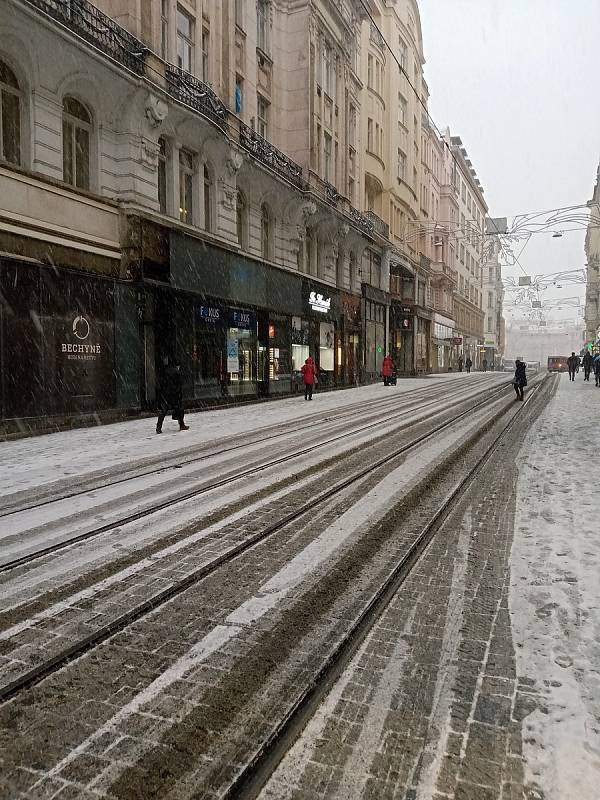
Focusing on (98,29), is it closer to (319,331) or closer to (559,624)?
(559,624)

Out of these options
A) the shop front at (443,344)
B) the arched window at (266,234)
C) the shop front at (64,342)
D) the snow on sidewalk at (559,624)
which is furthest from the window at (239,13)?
the shop front at (443,344)

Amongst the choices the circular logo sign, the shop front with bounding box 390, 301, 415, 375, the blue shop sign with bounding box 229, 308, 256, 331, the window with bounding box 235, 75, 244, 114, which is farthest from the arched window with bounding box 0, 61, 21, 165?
the shop front with bounding box 390, 301, 415, 375

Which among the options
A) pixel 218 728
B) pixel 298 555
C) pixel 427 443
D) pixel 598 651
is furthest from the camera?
pixel 427 443

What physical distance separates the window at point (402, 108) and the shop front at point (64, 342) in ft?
111

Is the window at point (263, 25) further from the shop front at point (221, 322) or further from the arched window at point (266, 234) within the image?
the shop front at point (221, 322)

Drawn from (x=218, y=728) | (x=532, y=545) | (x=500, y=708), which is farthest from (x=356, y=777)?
(x=532, y=545)

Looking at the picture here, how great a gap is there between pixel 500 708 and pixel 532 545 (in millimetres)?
2477

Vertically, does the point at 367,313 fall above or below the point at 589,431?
above

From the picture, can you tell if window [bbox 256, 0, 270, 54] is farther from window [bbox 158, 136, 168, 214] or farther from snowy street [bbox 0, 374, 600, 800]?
snowy street [bbox 0, 374, 600, 800]

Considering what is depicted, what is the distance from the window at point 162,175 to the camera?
1667cm

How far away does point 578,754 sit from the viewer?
2416mm

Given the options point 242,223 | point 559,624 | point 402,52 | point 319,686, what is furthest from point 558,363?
point 319,686

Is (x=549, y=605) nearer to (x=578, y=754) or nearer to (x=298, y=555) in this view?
(x=578, y=754)

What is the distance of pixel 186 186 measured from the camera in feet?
58.6
